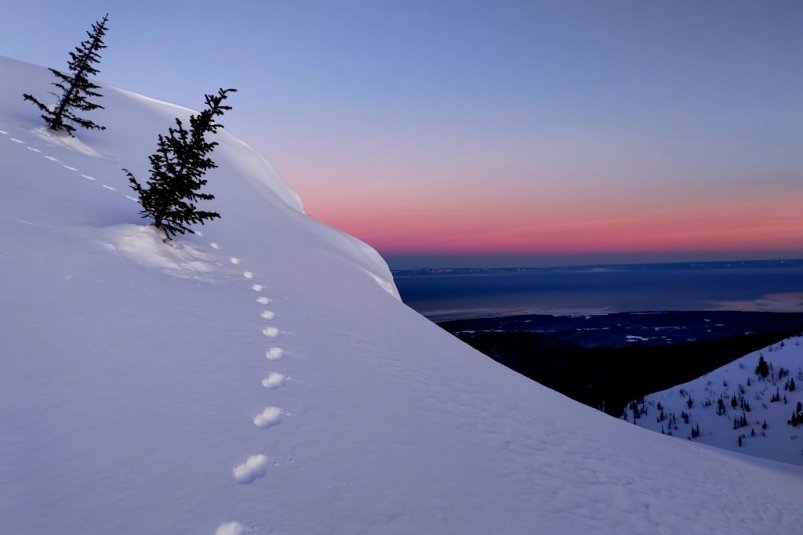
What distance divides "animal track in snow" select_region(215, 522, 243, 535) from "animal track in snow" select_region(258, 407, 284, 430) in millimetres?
1057

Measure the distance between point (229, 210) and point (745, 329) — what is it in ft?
175

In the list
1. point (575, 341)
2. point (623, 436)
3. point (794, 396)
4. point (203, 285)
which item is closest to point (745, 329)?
point (575, 341)

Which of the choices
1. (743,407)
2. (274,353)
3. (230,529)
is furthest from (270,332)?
(743,407)

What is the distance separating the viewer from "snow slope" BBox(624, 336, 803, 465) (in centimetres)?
1024

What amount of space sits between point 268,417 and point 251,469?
713 mm

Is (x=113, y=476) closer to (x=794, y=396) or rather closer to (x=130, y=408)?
(x=130, y=408)

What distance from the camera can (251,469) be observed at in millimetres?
2826

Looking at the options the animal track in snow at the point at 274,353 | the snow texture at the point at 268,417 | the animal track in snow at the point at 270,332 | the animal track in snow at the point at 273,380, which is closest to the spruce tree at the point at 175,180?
the animal track in snow at the point at 270,332

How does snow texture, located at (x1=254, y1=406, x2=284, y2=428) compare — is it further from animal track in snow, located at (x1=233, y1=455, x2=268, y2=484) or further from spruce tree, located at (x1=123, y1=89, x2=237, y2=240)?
spruce tree, located at (x1=123, y1=89, x2=237, y2=240)

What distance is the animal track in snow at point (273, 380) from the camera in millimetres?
4074

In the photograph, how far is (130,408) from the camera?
10.2 ft

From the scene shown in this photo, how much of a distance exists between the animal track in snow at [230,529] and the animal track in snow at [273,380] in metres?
1.74

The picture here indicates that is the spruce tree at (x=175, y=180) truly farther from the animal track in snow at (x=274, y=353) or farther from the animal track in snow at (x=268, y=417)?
the animal track in snow at (x=268, y=417)

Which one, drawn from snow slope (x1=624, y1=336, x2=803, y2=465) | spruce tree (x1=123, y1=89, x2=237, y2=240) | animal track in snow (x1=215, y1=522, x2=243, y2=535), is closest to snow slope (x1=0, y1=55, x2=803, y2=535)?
animal track in snow (x1=215, y1=522, x2=243, y2=535)
